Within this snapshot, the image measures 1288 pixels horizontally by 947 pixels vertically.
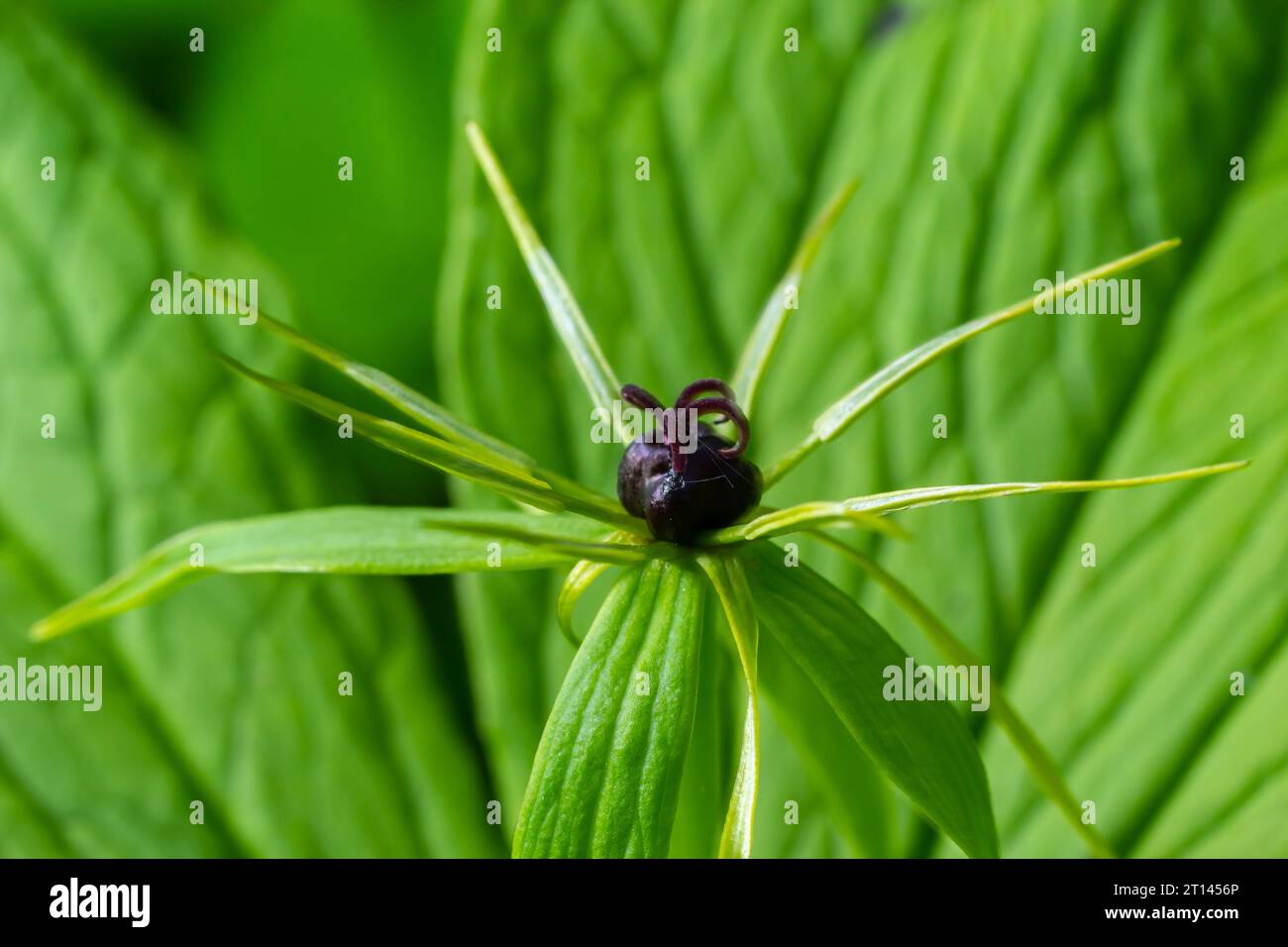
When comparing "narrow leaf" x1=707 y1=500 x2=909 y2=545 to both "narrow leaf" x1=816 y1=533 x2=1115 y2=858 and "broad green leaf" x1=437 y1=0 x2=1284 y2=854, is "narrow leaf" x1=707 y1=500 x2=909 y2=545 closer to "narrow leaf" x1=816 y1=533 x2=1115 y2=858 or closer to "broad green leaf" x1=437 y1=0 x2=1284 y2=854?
"narrow leaf" x1=816 y1=533 x2=1115 y2=858

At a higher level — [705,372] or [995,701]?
[705,372]

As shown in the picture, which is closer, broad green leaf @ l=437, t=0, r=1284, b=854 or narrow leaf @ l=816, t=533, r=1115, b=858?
narrow leaf @ l=816, t=533, r=1115, b=858

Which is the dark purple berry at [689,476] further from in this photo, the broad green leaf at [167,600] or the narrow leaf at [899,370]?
the broad green leaf at [167,600]

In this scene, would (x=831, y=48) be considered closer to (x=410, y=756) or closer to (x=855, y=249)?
(x=855, y=249)

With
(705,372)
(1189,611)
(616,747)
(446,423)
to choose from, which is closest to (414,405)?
(446,423)

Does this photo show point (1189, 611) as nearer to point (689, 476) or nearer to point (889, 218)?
point (889, 218)

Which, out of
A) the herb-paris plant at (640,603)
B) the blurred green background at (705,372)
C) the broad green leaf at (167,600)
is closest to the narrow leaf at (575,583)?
the herb-paris plant at (640,603)

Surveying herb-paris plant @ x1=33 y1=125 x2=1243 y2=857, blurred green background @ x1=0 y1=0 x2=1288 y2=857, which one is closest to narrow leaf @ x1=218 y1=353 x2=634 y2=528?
herb-paris plant @ x1=33 y1=125 x2=1243 y2=857
